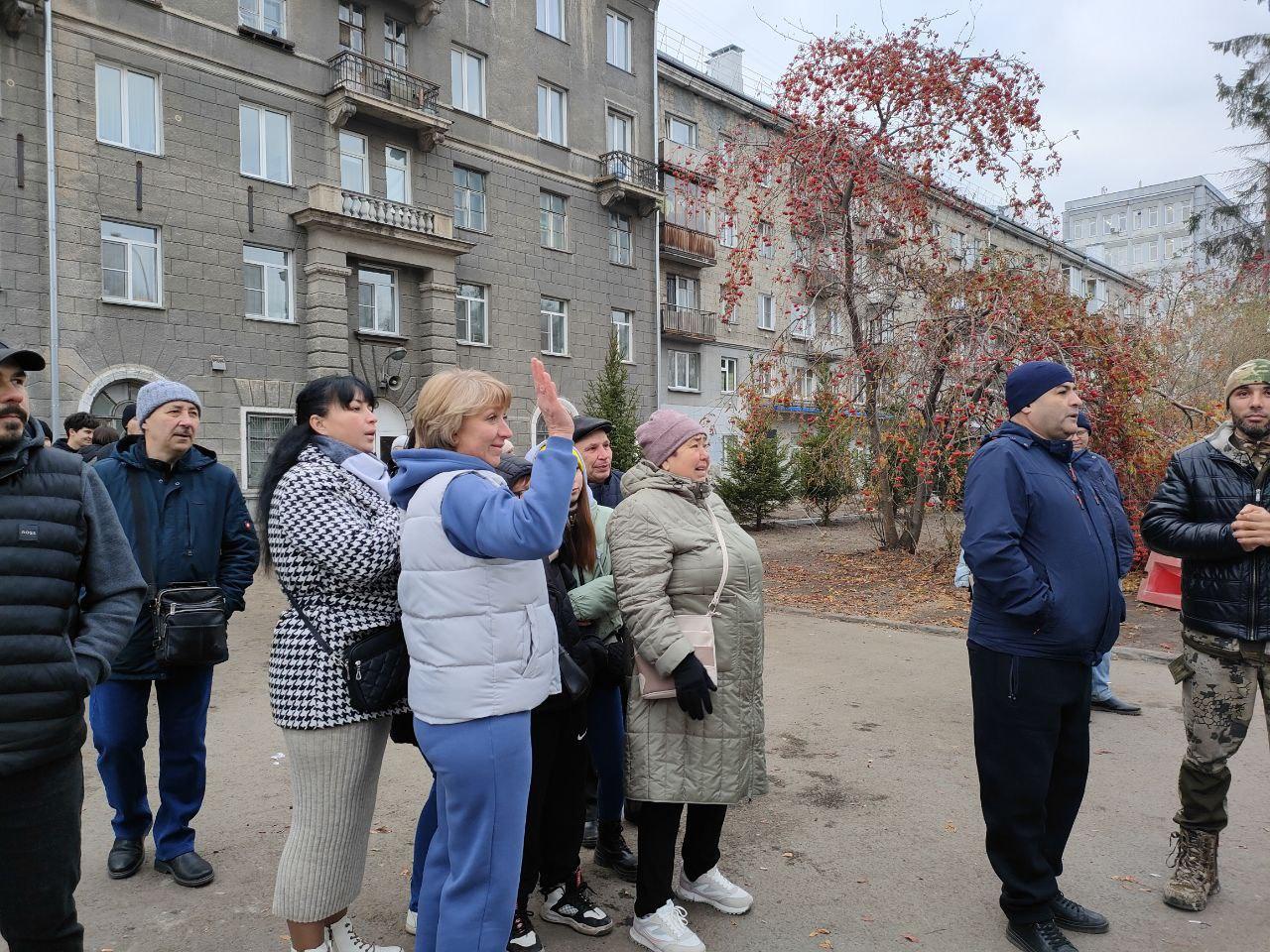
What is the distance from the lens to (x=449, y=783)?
7.95 feet

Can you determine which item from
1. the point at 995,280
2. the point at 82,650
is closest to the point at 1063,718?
the point at 82,650

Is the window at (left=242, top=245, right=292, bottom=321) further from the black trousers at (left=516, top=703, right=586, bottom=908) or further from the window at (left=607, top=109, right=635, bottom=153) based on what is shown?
the black trousers at (left=516, top=703, right=586, bottom=908)

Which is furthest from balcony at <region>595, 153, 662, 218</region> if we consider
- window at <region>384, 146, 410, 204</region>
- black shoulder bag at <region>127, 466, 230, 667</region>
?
black shoulder bag at <region>127, 466, 230, 667</region>

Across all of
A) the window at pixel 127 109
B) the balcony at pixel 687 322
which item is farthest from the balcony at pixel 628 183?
the window at pixel 127 109

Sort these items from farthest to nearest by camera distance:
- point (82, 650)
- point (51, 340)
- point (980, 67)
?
point (51, 340)
point (980, 67)
point (82, 650)

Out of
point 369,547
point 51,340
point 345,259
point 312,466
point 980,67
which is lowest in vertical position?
point 369,547

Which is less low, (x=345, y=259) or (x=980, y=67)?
(x=980, y=67)

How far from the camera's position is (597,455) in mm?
4316

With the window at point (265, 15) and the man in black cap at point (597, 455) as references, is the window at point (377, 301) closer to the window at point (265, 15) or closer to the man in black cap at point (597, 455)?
the window at point (265, 15)

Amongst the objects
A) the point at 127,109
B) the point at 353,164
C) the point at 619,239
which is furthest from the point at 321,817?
the point at 619,239

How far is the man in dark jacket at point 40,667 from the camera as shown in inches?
88.2

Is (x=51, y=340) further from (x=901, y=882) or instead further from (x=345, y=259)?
(x=901, y=882)

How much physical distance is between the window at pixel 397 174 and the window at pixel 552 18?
613 centimetres

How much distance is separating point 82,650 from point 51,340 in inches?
599
